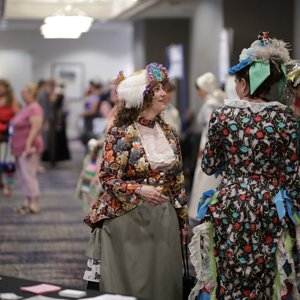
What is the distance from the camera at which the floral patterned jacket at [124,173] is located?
4.33 metres

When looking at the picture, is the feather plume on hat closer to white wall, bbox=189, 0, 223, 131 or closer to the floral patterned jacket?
the floral patterned jacket

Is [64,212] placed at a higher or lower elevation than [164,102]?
lower

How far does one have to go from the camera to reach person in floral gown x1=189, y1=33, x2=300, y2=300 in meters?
4.10

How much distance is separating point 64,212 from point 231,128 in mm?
7043

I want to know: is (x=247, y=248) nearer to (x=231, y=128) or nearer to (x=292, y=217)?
(x=292, y=217)

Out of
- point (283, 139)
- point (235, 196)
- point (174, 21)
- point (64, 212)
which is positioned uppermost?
point (174, 21)

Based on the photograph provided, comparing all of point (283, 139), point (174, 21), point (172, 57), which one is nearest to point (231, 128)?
point (283, 139)

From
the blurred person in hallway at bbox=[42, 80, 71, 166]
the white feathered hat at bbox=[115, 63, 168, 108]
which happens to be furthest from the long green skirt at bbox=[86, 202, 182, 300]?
the blurred person in hallway at bbox=[42, 80, 71, 166]

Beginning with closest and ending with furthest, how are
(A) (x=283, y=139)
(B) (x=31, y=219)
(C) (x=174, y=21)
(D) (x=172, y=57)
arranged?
(A) (x=283, y=139) → (B) (x=31, y=219) → (D) (x=172, y=57) → (C) (x=174, y=21)

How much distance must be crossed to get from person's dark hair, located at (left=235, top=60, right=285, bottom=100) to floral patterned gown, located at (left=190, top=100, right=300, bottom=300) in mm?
71

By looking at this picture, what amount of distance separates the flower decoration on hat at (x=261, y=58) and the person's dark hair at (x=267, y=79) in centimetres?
2

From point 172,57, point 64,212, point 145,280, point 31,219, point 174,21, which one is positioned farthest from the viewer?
point 174,21

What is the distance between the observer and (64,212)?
10.9 m

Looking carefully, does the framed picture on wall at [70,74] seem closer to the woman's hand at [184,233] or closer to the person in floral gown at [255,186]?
the woman's hand at [184,233]
